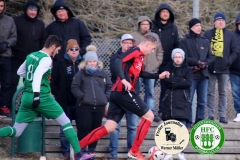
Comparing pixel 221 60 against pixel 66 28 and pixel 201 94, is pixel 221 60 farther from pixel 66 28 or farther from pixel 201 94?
pixel 66 28

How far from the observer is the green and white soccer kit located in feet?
41.3

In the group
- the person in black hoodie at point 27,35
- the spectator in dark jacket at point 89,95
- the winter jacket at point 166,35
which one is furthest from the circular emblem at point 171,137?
the person in black hoodie at point 27,35

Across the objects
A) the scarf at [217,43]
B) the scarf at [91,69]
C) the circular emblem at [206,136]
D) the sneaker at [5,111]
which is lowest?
the circular emblem at [206,136]

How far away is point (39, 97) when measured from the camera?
12.6 metres

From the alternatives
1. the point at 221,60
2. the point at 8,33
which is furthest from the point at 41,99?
the point at 221,60

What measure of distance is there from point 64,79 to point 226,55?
11.4 feet

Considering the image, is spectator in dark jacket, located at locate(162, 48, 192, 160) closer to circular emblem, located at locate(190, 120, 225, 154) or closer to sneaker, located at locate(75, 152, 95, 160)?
circular emblem, located at locate(190, 120, 225, 154)

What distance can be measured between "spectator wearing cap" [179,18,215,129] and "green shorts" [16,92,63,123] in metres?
3.18

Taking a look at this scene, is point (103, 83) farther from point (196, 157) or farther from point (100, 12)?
point (100, 12)

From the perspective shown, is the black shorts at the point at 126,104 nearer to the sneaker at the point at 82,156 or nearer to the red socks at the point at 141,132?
the red socks at the point at 141,132

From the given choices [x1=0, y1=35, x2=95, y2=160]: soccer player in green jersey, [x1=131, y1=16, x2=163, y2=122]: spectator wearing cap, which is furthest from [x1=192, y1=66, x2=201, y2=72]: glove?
[x1=0, y1=35, x2=95, y2=160]: soccer player in green jersey

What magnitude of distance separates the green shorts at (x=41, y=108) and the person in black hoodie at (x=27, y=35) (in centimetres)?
192

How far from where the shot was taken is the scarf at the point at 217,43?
1544 cm

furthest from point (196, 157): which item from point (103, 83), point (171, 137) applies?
point (103, 83)
